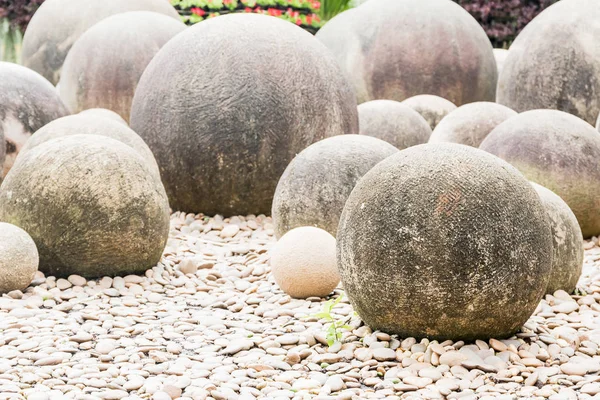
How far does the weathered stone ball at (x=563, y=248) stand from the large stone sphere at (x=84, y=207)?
2689mm

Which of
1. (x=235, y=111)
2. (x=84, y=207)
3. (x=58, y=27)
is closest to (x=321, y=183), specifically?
(x=235, y=111)

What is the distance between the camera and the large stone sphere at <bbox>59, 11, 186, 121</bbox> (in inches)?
415

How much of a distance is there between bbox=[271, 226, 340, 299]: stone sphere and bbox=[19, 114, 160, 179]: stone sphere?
215 cm

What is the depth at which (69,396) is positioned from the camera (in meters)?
3.98

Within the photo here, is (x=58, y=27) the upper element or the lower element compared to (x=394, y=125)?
upper

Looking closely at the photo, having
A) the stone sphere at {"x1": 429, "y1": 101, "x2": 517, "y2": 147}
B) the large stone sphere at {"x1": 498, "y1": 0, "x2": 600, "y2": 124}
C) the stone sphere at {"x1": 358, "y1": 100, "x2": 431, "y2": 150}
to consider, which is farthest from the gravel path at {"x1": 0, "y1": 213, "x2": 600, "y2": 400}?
the large stone sphere at {"x1": 498, "y1": 0, "x2": 600, "y2": 124}

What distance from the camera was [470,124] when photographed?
8.66 meters

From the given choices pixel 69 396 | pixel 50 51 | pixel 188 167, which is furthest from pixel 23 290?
pixel 50 51

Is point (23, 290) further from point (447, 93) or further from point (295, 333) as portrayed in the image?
point (447, 93)

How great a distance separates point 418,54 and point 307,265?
627 cm

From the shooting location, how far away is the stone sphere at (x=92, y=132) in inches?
292

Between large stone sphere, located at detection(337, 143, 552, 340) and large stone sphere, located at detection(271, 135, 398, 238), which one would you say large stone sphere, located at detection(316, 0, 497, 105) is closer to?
large stone sphere, located at detection(271, 135, 398, 238)

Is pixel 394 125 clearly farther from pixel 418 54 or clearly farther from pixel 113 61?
pixel 113 61

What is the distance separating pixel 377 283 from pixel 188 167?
373cm
